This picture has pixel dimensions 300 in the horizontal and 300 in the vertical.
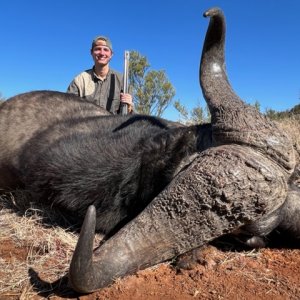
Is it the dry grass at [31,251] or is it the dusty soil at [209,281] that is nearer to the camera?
the dusty soil at [209,281]

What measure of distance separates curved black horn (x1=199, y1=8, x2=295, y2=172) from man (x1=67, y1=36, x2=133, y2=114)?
4760mm

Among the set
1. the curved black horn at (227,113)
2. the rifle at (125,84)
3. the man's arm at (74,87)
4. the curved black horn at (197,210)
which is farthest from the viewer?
the man's arm at (74,87)

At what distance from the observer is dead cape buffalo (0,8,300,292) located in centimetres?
249

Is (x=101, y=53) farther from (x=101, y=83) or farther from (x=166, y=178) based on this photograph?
(x=166, y=178)

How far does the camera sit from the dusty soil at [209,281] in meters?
2.66

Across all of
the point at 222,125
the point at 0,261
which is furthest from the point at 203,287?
the point at 0,261

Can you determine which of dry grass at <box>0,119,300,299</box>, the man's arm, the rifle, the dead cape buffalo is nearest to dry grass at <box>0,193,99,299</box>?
dry grass at <box>0,119,300,299</box>

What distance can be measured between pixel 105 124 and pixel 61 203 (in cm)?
91

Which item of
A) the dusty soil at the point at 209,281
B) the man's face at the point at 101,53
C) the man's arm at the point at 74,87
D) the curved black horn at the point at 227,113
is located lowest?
the dusty soil at the point at 209,281

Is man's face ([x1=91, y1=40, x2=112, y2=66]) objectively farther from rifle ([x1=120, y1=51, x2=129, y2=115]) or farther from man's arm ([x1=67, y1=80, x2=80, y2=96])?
man's arm ([x1=67, y1=80, x2=80, y2=96])

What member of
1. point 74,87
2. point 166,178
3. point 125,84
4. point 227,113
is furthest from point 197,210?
point 74,87

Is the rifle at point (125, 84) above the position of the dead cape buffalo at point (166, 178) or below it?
above

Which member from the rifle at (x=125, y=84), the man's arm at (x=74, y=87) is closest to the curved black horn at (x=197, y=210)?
the rifle at (x=125, y=84)

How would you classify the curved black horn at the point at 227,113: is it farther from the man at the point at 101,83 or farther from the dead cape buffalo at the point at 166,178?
the man at the point at 101,83
